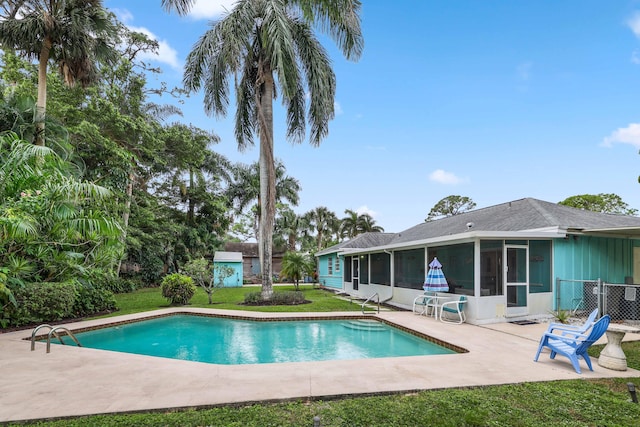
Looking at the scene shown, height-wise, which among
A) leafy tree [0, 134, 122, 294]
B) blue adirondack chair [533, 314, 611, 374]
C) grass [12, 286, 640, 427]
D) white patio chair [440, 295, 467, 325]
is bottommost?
white patio chair [440, 295, 467, 325]

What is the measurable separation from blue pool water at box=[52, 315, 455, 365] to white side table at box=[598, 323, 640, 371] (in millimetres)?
2419

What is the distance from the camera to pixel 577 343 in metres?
5.09

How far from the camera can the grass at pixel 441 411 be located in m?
3.36

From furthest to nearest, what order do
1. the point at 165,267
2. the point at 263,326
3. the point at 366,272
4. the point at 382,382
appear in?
the point at 165,267 < the point at 366,272 < the point at 263,326 < the point at 382,382

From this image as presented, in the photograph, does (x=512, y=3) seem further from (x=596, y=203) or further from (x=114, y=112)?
(x=596, y=203)

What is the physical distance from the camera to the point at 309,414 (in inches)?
141

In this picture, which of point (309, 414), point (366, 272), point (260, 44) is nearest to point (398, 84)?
point (260, 44)

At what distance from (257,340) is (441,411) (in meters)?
5.70

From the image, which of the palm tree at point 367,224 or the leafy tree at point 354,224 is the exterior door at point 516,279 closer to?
the palm tree at point 367,224

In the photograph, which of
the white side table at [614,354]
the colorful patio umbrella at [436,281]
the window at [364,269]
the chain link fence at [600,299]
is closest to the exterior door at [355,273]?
the window at [364,269]

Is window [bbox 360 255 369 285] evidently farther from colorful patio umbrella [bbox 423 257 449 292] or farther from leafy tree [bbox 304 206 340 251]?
leafy tree [bbox 304 206 340 251]

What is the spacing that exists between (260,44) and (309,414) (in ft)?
45.2

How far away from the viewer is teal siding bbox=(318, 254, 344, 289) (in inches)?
811

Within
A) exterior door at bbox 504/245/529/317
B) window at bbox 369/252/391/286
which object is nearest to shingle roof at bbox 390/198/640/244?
exterior door at bbox 504/245/529/317
